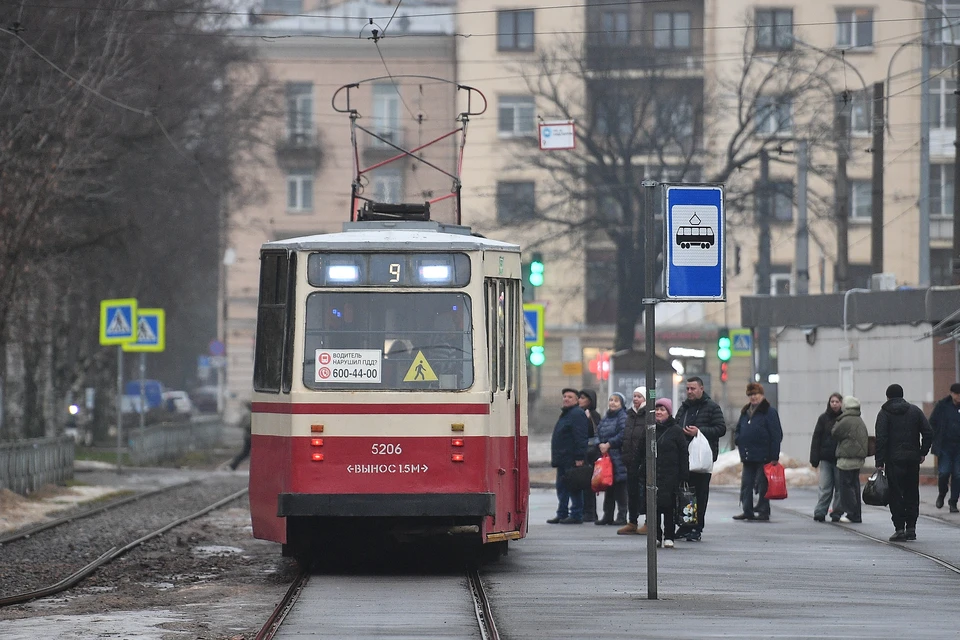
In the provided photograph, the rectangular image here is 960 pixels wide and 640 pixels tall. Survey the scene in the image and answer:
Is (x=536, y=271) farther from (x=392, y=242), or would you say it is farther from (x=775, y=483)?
(x=392, y=242)

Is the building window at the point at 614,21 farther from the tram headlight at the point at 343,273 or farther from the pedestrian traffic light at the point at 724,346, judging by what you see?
the tram headlight at the point at 343,273

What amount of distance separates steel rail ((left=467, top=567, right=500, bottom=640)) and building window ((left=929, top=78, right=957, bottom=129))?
5224 cm

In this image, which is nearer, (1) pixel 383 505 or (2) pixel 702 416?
(1) pixel 383 505

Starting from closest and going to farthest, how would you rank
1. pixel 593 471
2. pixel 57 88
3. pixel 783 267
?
pixel 593 471
pixel 57 88
pixel 783 267

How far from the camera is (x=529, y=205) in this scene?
50812 millimetres

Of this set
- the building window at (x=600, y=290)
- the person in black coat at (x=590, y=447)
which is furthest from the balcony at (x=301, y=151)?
the person in black coat at (x=590, y=447)

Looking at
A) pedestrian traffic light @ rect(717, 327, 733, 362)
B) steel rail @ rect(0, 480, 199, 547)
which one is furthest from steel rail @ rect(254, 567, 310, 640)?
pedestrian traffic light @ rect(717, 327, 733, 362)

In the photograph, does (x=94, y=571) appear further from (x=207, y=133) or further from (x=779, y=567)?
(x=207, y=133)

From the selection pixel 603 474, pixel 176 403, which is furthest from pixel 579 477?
pixel 176 403

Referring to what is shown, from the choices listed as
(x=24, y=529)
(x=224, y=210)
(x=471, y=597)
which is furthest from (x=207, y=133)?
(x=471, y=597)

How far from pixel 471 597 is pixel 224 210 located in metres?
38.6

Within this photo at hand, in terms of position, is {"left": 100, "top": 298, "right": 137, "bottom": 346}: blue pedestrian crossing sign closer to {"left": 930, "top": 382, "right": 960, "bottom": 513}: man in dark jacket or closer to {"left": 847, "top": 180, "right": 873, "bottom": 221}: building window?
{"left": 930, "top": 382, "right": 960, "bottom": 513}: man in dark jacket

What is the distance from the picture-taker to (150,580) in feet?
49.4

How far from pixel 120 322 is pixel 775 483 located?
15.9m
